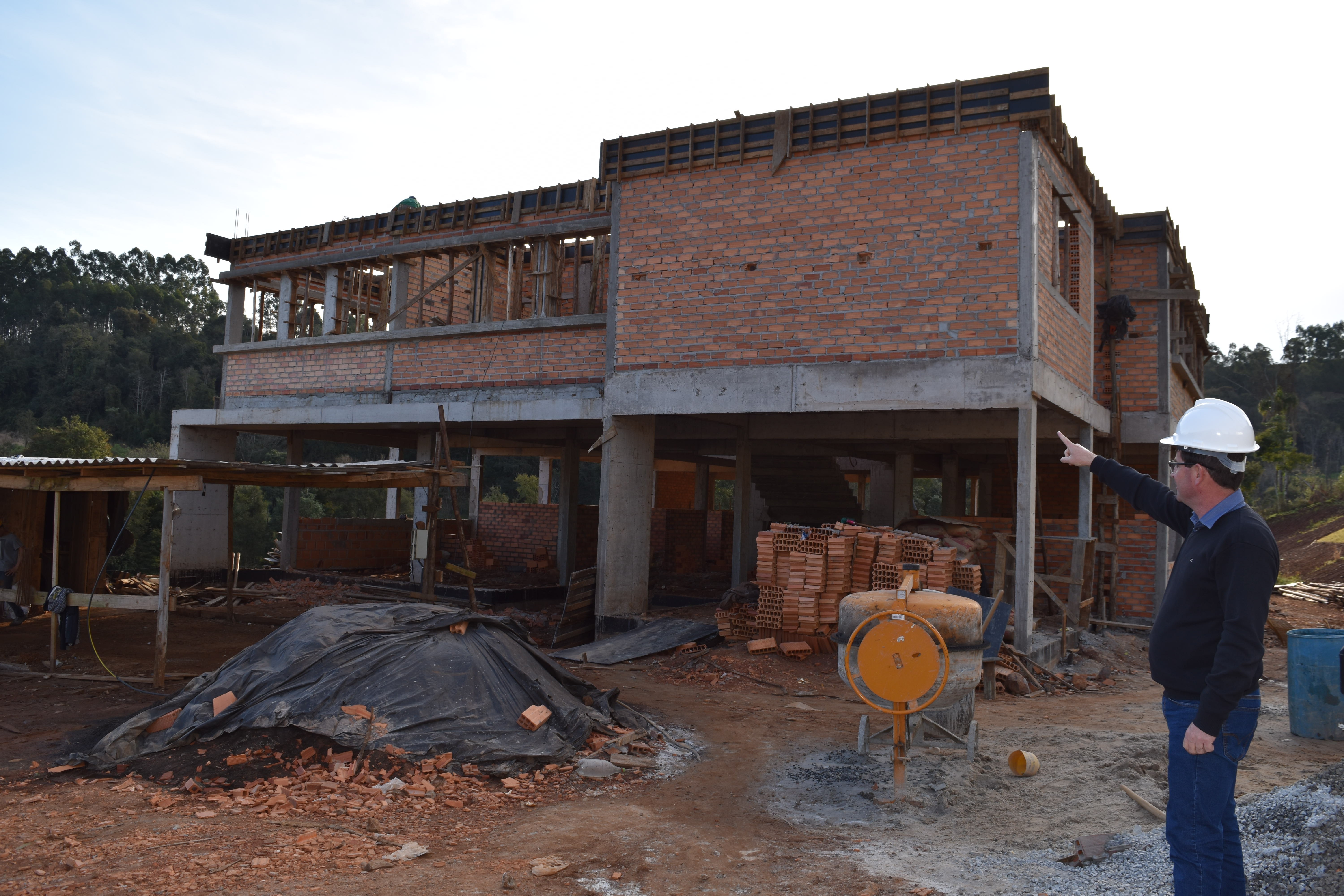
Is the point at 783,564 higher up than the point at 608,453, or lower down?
lower down

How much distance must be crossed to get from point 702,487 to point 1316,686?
1759 centimetres

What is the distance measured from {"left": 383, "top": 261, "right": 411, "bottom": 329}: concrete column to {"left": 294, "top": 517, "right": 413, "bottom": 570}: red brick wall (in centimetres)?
599

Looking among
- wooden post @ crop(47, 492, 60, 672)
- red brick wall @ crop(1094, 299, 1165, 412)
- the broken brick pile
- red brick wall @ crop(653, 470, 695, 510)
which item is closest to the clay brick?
the broken brick pile

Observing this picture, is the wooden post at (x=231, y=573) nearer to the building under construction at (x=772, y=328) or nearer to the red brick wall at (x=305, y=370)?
the building under construction at (x=772, y=328)

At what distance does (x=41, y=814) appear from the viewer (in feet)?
18.5

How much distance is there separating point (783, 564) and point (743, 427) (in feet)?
14.7

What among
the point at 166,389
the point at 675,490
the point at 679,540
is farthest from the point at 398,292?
the point at 166,389

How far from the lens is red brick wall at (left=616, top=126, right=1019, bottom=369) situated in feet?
Answer: 34.5

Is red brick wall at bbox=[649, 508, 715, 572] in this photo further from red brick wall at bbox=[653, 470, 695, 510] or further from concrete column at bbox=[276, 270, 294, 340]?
concrete column at bbox=[276, 270, 294, 340]

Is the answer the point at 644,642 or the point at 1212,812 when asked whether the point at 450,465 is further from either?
the point at 1212,812

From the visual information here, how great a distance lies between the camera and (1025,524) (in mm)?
10383

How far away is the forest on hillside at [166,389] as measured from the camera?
35.7 meters

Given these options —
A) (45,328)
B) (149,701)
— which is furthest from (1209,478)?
(45,328)

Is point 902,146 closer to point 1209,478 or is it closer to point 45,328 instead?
point 1209,478
